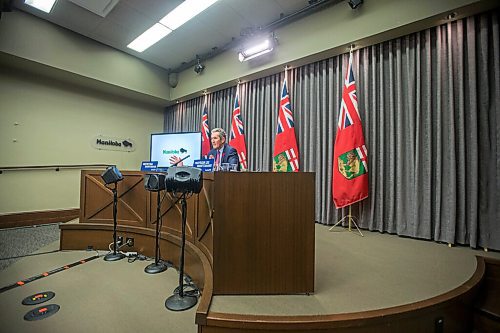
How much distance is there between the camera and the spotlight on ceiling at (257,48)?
3.50 metres

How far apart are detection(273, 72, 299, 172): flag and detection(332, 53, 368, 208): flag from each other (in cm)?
67

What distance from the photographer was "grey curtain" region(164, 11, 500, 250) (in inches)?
86.9

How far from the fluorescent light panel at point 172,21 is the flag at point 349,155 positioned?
7.31 ft

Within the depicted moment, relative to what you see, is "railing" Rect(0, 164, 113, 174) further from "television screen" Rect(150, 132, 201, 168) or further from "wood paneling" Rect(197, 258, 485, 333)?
"wood paneling" Rect(197, 258, 485, 333)

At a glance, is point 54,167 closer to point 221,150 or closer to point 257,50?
point 221,150

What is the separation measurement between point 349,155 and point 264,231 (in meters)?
1.93

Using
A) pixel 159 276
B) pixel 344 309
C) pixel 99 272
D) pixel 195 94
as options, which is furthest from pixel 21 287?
pixel 195 94

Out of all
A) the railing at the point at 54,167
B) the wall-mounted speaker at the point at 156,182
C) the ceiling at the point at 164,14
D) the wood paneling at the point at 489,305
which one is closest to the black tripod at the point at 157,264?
the wall-mounted speaker at the point at 156,182

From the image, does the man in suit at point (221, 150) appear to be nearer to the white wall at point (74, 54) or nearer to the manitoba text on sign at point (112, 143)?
the white wall at point (74, 54)

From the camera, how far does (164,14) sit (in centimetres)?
331

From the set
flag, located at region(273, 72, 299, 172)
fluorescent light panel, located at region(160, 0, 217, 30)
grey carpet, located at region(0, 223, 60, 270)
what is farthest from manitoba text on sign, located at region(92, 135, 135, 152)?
flag, located at region(273, 72, 299, 172)

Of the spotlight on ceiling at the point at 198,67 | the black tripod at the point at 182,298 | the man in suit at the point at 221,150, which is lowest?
the black tripod at the point at 182,298

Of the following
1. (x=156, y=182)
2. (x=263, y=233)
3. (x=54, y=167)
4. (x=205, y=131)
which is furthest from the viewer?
(x=205, y=131)

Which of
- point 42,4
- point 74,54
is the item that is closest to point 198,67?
point 74,54
